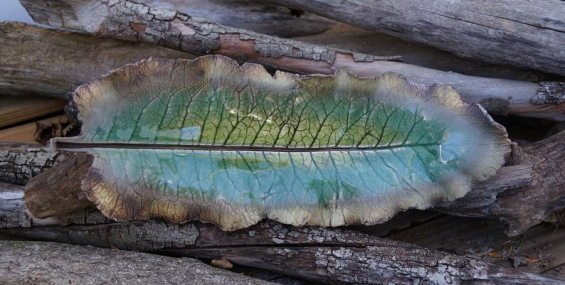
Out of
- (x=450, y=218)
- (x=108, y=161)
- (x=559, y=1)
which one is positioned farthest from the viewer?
(x=450, y=218)

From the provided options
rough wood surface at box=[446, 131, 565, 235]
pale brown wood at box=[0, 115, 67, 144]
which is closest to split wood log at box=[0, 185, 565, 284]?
rough wood surface at box=[446, 131, 565, 235]

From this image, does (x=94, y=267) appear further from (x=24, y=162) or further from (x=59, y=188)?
(x=24, y=162)

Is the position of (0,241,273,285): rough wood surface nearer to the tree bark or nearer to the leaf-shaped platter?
the leaf-shaped platter

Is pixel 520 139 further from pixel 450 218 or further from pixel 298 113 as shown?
pixel 298 113

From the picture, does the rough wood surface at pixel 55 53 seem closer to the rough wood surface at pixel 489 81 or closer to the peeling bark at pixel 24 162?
the peeling bark at pixel 24 162

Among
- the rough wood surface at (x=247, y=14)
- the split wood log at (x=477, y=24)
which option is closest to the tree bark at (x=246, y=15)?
the rough wood surface at (x=247, y=14)

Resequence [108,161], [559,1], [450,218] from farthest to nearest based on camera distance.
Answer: [450,218], [559,1], [108,161]

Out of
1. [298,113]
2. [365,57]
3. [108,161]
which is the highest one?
[365,57]

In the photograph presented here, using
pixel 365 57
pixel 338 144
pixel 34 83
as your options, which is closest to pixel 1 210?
pixel 34 83

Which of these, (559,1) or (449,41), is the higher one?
(559,1)
